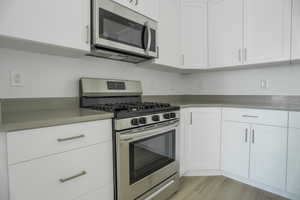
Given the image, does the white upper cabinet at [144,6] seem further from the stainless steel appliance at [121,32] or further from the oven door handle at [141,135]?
the oven door handle at [141,135]

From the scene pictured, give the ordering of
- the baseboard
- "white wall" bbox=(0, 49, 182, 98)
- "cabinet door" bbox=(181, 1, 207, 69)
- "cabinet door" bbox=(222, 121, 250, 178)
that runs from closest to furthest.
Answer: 1. "white wall" bbox=(0, 49, 182, 98)
2. "cabinet door" bbox=(222, 121, 250, 178)
3. the baseboard
4. "cabinet door" bbox=(181, 1, 207, 69)

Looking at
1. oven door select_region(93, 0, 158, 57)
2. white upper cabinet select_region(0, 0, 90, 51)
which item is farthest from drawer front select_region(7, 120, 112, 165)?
oven door select_region(93, 0, 158, 57)

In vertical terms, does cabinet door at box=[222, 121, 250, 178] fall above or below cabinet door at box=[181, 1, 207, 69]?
below

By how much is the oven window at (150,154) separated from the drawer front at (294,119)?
116 centimetres

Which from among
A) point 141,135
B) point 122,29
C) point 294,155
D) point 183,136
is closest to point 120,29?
point 122,29

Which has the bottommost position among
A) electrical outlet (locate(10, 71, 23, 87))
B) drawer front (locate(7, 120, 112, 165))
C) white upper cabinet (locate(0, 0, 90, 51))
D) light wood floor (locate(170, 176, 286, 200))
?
light wood floor (locate(170, 176, 286, 200))

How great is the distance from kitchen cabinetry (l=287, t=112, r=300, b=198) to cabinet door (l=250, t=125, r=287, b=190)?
0.13 feet

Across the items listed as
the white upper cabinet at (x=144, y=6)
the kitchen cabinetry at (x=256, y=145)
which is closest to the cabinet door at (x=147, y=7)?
the white upper cabinet at (x=144, y=6)

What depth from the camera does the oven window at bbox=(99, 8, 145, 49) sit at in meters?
1.42

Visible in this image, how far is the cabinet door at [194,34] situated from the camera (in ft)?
7.68

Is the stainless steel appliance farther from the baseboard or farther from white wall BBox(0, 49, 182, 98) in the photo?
the baseboard

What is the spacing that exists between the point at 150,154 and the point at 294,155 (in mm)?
1434

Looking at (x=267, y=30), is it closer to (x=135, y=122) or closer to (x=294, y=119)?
(x=294, y=119)

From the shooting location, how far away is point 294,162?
5.41ft
